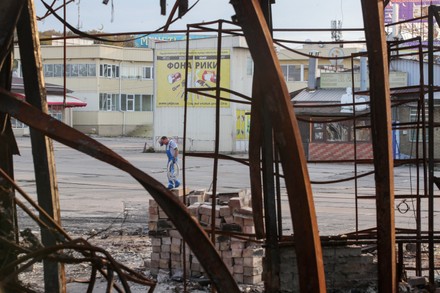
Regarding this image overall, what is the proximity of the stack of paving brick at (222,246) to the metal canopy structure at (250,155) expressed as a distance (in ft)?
10.4

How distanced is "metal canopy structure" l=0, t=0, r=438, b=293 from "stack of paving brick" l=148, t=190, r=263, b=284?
10.4 ft

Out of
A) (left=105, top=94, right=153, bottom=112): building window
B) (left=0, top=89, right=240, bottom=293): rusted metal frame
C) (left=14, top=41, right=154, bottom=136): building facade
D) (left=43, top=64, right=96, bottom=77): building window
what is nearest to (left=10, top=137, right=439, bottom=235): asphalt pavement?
(left=0, top=89, right=240, bottom=293): rusted metal frame

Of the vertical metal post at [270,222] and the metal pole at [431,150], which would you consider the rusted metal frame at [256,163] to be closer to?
the vertical metal post at [270,222]

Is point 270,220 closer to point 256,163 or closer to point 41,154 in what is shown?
point 256,163

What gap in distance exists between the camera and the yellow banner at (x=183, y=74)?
48469mm

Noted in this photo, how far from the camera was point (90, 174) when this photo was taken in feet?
99.0

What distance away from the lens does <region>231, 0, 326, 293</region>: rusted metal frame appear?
3.77 m

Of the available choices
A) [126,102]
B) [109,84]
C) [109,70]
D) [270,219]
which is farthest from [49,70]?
[270,219]

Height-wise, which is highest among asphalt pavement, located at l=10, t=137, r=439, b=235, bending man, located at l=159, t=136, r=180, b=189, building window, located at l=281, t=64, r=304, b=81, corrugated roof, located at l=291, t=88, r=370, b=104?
building window, located at l=281, t=64, r=304, b=81

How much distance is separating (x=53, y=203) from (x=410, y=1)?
6110cm

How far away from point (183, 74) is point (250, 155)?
43504mm

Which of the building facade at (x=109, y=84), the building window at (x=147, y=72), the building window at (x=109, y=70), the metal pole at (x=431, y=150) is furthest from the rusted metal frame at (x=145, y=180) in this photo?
the building window at (x=147, y=72)

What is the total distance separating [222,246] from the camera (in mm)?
9688

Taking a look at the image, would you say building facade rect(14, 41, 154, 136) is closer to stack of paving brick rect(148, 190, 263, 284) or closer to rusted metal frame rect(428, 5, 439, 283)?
stack of paving brick rect(148, 190, 263, 284)
